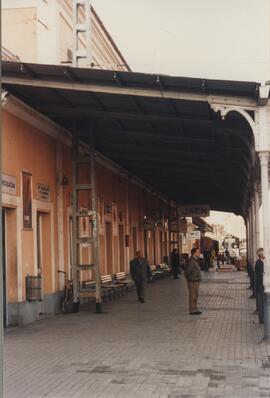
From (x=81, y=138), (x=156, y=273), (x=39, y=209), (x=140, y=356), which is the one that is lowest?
(x=140, y=356)

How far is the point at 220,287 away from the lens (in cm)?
2589

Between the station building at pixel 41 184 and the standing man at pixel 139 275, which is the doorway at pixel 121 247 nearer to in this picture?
the station building at pixel 41 184

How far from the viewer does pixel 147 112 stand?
43.7 ft

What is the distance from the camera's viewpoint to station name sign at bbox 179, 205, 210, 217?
3582 cm

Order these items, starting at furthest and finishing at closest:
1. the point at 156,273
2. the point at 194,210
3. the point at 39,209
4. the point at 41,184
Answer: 1. the point at 194,210
2. the point at 156,273
3. the point at 41,184
4. the point at 39,209

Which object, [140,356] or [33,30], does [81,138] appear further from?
[140,356]

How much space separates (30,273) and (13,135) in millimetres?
3093

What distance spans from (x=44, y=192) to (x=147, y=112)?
3808 millimetres

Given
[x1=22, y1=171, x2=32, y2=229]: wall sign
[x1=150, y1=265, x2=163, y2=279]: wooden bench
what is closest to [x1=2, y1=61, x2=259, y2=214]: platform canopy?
[x1=22, y1=171, x2=32, y2=229]: wall sign

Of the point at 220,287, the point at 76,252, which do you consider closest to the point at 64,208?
the point at 76,252

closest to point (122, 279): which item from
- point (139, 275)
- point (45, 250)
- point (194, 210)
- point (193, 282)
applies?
point (139, 275)

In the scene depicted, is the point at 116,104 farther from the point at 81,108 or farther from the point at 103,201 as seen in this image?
the point at 103,201

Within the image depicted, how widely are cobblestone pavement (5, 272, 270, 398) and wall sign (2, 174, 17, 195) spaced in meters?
2.79

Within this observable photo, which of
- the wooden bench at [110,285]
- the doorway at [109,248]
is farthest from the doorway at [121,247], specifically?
the wooden bench at [110,285]
